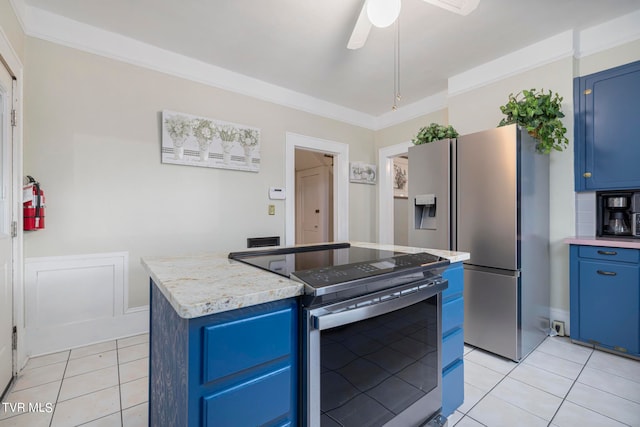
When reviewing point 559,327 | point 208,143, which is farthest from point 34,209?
point 559,327

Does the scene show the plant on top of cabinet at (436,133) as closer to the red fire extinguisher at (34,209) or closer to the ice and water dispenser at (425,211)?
the ice and water dispenser at (425,211)

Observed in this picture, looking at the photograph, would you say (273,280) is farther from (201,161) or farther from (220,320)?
(201,161)

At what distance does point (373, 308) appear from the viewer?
3.34 feet

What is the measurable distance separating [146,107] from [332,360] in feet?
9.13

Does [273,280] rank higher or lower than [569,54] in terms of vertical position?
lower

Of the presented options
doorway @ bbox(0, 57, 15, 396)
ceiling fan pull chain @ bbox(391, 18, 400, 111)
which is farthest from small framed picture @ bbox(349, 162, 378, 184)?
doorway @ bbox(0, 57, 15, 396)

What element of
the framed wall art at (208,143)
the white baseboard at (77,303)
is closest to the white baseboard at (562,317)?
the framed wall art at (208,143)

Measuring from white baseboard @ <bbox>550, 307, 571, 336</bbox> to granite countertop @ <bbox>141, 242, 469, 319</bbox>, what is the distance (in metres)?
2.86

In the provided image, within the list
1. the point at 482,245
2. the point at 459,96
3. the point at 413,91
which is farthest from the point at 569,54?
the point at 482,245

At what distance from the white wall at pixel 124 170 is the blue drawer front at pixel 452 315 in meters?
2.31

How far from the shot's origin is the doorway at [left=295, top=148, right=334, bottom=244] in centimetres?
534

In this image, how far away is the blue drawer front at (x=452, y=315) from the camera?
1468 mm

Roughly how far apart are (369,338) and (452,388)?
850mm

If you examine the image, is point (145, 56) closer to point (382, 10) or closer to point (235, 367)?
point (382, 10)
